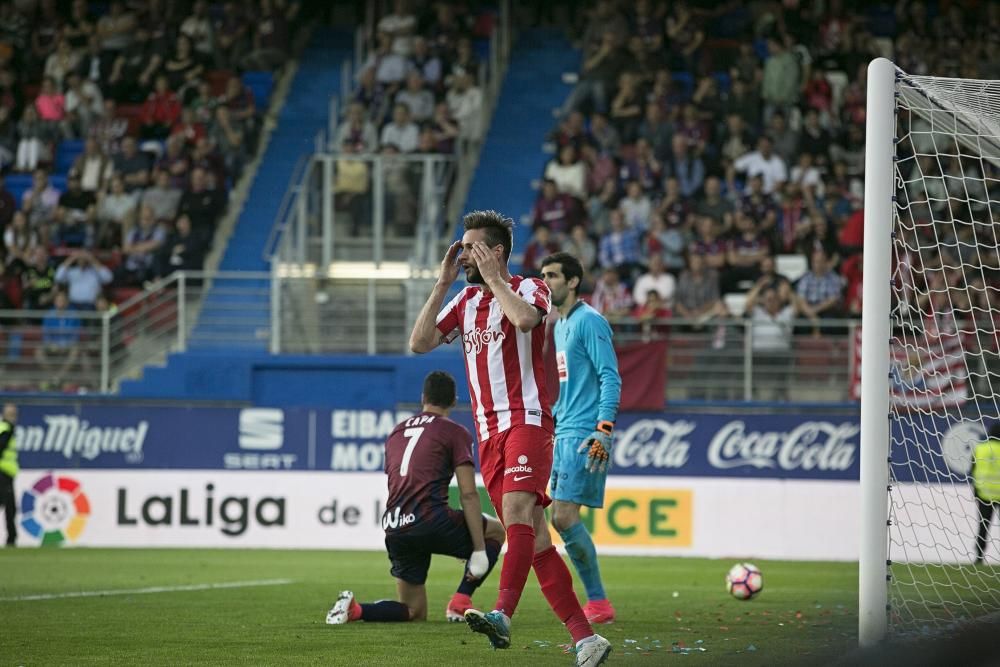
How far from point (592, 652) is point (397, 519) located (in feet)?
9.60

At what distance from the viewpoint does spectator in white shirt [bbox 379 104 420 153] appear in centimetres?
2177

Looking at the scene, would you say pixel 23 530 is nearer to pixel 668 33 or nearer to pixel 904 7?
pixel 668 33

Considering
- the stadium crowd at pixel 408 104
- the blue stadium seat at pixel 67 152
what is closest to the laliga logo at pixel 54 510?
the stadium crowd at pixel 408 104

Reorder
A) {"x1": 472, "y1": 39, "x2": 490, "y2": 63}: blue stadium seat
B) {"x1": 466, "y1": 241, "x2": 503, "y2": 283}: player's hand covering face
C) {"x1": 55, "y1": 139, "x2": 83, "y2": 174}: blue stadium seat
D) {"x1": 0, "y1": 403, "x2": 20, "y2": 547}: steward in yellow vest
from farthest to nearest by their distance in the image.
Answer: {"x1": 472, "y1": 39, "x2": 490, "y2": 63}: blue stadium seat, {"x1": 55, "y1": 139, "x2": 83, "y2": 174}: blue stadium seat, {"x1": 0, "y1": 403, "x2": 20, "y2": 547}: steward in yellow vest, {"x1": 466, "y1": 241, "x2": 503, "y2": 283}: player's hand covering face

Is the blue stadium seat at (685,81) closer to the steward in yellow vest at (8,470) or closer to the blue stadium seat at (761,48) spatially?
the blue stadium seat at (761,48)

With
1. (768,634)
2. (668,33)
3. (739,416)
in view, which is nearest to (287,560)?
(739,416)

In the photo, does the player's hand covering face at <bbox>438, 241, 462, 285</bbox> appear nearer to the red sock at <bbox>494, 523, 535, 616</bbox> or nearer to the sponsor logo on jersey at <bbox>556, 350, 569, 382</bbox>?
the red sock at <bbox>494, 523, 535, 616</bbox>

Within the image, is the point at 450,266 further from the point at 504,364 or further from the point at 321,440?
the point at 321,440

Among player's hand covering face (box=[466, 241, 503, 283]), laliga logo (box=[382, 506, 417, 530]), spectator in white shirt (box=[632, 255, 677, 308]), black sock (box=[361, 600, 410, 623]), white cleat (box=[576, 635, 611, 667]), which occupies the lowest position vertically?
black sock (box=[361, 600, 410, 623])

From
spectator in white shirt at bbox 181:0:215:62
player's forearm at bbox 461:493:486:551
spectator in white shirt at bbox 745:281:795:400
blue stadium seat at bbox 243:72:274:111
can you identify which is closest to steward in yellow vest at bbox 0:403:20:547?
spectator in white shirt at bbox 745:281:795:400

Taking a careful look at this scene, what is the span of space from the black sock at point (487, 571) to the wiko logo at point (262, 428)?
31.9 ft

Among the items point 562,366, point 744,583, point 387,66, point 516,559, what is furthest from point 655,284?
point 516,559

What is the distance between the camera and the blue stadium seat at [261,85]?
977 inches

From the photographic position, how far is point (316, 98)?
25.2 meters
